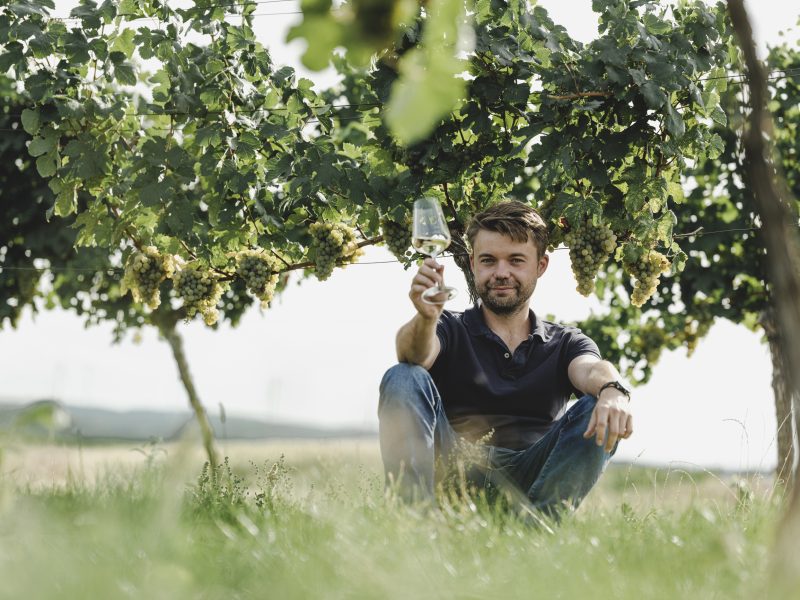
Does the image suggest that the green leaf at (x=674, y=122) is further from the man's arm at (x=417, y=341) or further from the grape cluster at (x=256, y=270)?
the grape cluster at (x=256, y=270)

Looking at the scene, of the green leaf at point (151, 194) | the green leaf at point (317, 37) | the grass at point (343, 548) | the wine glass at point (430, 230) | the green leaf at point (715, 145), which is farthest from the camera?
the green leaf at point (151, 194)

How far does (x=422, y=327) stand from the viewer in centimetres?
320

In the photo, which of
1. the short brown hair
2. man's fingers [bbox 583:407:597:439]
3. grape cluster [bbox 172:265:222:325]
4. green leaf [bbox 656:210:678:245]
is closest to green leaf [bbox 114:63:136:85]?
grape cluster [bbox 172:265:222:325]

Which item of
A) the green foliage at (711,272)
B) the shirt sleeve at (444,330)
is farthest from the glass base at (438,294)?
the green foliage at (711,272)

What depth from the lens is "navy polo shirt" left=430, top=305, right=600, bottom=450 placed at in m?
3.58

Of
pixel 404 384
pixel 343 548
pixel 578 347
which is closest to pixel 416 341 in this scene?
pixel 404 384

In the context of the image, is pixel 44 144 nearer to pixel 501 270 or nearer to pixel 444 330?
pixel 444 330

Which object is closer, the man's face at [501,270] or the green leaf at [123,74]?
the man's face at [501,270]

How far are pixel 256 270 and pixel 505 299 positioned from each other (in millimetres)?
1396

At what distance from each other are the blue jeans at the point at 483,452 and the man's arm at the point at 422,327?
0.28ft

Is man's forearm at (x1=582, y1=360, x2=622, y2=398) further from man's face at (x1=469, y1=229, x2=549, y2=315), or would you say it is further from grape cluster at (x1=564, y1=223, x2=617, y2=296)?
grape cluster at (x1=564, y1=223, x2=617, y2=296)

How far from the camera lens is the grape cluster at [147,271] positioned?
454 centimetres

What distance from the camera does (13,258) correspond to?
28.3ft

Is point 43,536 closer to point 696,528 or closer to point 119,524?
point 119,524
